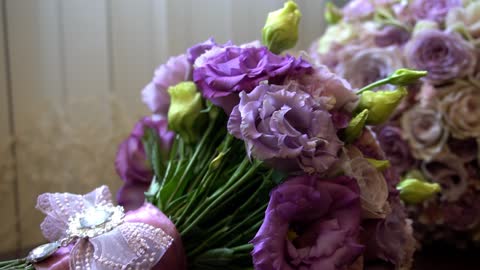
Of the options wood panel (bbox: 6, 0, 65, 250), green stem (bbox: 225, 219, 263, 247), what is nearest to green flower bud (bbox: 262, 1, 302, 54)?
green stem (bbox: 225, 219, 263, 247)

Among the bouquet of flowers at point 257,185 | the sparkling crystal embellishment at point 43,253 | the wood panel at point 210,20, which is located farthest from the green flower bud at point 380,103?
the wood panel at point 210,20

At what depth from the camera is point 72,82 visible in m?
0.93

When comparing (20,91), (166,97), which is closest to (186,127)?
(166,97)

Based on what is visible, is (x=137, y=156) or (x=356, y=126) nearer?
(x=356, y=126)

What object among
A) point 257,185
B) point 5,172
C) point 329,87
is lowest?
point 5,172

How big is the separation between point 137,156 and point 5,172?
0.85 ft

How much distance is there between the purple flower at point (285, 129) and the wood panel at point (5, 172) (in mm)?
474

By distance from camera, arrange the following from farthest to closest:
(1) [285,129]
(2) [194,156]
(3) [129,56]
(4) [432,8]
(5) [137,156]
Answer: (3) [129,56], (4) [432,8], (5) [137,156], (2) [194,156], (1) [285,129]

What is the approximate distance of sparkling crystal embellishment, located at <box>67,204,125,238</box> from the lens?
1.81ft

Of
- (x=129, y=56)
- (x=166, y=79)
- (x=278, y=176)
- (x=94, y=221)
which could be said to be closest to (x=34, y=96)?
(x=129, y=56)

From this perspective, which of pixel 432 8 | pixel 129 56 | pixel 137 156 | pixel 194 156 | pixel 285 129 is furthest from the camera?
pixel 129 56

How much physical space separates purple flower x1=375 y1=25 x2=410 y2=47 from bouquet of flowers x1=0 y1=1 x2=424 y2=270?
297 millimetres

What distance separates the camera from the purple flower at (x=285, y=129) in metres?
0.52

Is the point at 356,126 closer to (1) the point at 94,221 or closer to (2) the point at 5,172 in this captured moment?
(1) the point at 94,221
